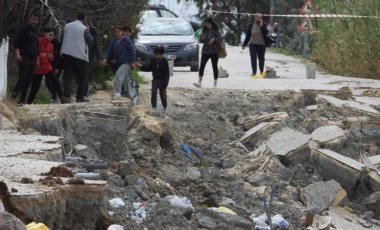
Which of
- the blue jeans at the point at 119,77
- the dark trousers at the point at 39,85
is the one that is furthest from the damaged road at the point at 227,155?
the dark trousers at the point at 39,85

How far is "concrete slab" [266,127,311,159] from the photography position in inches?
668

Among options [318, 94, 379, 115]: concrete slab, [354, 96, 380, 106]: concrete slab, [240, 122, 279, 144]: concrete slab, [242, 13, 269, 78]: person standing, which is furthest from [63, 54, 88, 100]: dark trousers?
[242, 13, 269, 78]: person standing

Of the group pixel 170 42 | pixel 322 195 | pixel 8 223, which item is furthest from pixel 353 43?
pixel 8 223

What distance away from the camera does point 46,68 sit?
16.0 metres

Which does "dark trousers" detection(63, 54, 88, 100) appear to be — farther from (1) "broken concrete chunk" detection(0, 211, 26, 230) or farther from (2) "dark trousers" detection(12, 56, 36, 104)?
(1) "broken concrete chunk" detection(0, 211, 26, 230)

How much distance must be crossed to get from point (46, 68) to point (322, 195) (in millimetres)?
4586

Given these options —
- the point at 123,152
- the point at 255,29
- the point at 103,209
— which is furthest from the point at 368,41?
the point at 103,209

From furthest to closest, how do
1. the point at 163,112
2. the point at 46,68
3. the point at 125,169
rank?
the point at 163,112 < the point at 46,68 < the point at 125,169

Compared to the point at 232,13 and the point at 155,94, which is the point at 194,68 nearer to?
the point at 155,94

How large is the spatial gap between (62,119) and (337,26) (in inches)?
656

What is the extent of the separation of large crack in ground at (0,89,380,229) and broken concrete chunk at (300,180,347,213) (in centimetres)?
5

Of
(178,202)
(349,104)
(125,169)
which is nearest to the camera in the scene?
(178,202)

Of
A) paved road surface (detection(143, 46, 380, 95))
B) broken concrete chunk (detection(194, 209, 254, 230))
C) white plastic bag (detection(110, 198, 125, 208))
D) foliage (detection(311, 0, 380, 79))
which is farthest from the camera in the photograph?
foliage (detection(311, 0, 380, 79))

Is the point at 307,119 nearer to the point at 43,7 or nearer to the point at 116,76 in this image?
the point at 116,76
